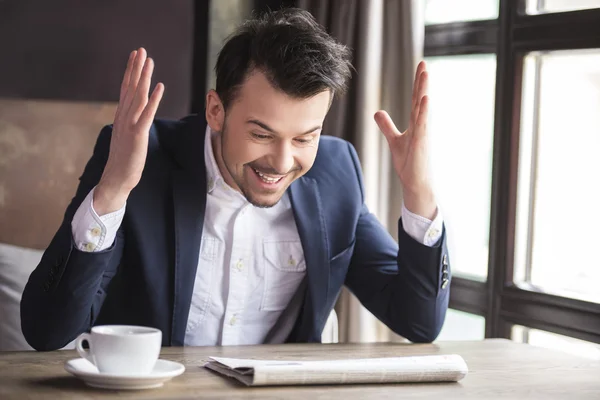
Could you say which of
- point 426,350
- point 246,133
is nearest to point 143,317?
point 246,133

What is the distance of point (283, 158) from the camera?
76.4 inches

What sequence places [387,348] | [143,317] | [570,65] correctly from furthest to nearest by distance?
[570,65] < [143,317] < [387,348]

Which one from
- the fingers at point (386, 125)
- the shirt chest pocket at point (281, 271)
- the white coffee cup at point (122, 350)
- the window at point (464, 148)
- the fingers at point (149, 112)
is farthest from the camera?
the window at point (464, 148)

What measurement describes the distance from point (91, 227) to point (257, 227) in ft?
1.82

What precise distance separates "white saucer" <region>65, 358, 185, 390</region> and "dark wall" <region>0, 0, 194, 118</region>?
2055 millimetres

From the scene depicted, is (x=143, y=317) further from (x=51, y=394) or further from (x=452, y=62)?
(x=452, y=62)

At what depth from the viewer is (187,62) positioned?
3.57 m

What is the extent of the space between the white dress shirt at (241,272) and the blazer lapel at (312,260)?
0.17ft

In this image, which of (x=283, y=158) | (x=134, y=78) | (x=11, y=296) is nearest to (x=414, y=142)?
(x=283, y=158)

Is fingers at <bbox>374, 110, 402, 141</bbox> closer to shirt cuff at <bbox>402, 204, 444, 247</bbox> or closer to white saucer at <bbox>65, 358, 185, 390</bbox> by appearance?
shirt cuff at <bbox>402, 204, 444, 247</bbox>

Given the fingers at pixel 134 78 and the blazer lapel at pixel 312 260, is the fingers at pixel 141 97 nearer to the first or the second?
the fingers at pixel 134 78

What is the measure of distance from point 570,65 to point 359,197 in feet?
3.24

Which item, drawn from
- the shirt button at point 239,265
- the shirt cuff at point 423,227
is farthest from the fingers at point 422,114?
the shirt button at point 239,265

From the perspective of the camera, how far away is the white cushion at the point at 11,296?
246 cm
